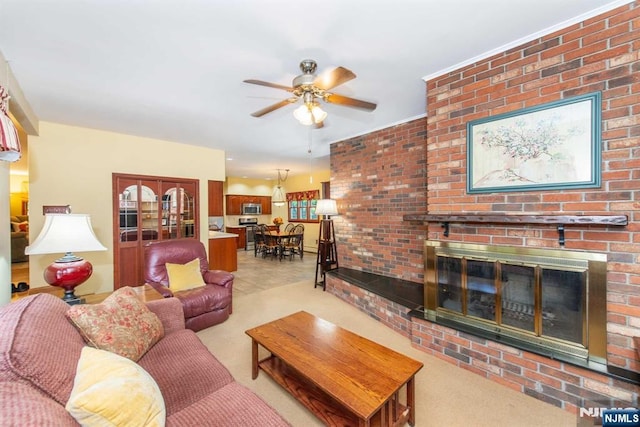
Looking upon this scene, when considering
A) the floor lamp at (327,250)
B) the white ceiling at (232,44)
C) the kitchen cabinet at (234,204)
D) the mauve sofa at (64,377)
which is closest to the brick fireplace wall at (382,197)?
the floor lamp at (327,250)

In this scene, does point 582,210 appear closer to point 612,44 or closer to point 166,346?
point 612,44

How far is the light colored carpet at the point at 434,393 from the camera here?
5.54 ft

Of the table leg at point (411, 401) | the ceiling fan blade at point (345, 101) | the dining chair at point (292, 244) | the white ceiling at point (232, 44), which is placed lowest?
the table leg at point (411, 401)

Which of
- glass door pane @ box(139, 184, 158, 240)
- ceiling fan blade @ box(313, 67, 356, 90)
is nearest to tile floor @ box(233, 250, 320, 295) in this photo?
glass door pane @ box(139, 184, 158, 240)

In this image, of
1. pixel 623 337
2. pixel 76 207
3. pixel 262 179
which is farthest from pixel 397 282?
pixel 262 179

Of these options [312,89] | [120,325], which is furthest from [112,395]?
[312,89]

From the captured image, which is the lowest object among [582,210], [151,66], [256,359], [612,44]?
[256,359]

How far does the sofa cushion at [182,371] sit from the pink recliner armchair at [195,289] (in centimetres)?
106

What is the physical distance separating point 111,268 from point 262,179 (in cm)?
597

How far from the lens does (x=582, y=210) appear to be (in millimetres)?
1763

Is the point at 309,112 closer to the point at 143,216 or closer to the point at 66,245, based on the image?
the point at 66,245

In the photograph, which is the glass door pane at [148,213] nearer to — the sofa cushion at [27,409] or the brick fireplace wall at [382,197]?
the brick fireplace wall at [382,197]

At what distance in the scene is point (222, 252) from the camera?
5.50 meters

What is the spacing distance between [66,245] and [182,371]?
1492mm
